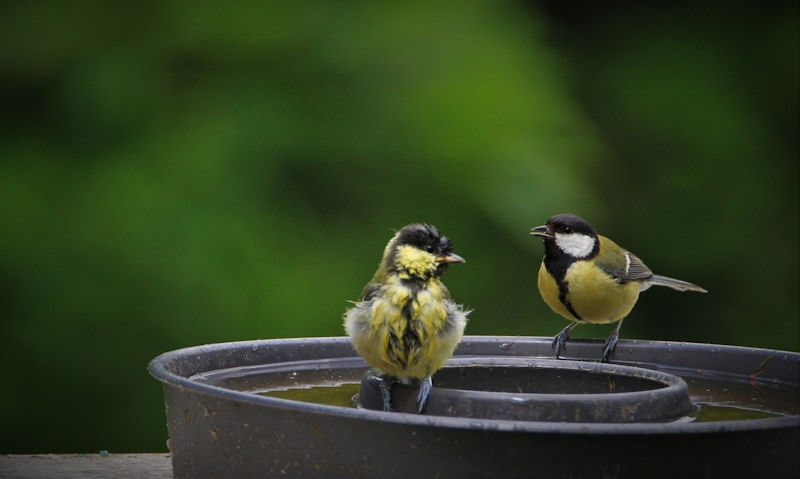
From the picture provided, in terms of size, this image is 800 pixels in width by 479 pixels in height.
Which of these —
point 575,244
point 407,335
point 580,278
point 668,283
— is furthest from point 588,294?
point 407,335

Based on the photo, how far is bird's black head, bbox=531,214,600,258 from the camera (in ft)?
11.2

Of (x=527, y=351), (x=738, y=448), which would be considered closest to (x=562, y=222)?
(x=527, y=351)

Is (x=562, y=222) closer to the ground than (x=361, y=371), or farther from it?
farther from it

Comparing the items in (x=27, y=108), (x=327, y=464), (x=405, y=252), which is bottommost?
(x=327, y=464)

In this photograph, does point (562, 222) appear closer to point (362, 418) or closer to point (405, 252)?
point (405, 252)

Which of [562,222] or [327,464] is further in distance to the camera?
[562,222]

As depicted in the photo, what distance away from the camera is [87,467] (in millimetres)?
2238

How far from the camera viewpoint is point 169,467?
2281mm

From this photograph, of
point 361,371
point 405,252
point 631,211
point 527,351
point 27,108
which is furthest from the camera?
point 631,211

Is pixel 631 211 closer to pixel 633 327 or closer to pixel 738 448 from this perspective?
pixel 633 327

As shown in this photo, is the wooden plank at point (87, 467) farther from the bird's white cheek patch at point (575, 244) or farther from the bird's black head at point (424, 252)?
the bird's white cheek patch at point (575, 244)

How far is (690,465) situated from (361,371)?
1.25m

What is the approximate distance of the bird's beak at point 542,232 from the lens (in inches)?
131

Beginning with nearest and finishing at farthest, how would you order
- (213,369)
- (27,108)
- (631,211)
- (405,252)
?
(405,252) < (213,369) < (27,108) < (631,211)
